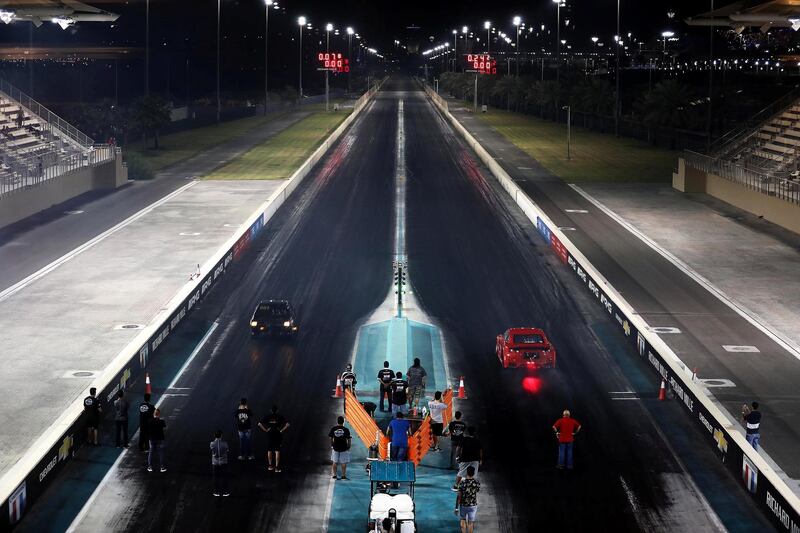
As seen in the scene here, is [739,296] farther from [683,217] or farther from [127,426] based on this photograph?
[127,426]

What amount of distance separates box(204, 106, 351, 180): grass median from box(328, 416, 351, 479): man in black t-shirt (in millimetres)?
48760

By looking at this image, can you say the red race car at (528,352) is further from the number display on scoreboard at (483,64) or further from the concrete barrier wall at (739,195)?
the number display on scoreboard at (483,64)

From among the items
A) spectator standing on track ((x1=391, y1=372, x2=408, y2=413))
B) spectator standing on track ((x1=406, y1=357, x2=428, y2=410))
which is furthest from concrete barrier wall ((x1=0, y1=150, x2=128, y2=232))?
spectator standing on track ((x1=391, y1=372, x2=408, y2=413))

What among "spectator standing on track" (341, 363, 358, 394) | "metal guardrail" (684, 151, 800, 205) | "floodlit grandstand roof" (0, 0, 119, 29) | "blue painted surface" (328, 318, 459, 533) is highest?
"floodlit grandstand roof" (0, 0, 119, 29)

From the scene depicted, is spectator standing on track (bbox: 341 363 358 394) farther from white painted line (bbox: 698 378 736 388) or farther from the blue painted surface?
white painted line (bbox: 698 378 736 388)

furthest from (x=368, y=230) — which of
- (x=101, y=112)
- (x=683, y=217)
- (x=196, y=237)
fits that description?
(x=101, y=112)

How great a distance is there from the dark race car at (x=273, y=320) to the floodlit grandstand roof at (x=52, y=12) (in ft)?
45.2

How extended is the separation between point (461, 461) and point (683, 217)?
36.3 meters

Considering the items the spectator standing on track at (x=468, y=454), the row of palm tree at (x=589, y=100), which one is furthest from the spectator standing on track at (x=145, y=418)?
the row of palm tree at (x=589, y=100)

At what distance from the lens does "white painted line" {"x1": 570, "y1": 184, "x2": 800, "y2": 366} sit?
32750mm

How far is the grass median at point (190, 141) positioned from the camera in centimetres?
8312

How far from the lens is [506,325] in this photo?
3559 centimetres

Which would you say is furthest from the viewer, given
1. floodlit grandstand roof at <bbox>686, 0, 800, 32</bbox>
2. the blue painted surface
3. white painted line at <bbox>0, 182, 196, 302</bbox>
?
white painted line at <bbox>0, 182, 196, 302</bbox>

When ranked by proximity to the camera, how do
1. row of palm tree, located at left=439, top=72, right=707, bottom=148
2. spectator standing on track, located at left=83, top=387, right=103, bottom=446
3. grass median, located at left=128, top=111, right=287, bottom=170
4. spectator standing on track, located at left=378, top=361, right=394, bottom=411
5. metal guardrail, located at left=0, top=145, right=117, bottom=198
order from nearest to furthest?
spectator standing on track, located at left=83, top=387, right=103, bottom=446
spectator standing on track, located at left=378, top=361, right=394, bottom=411
metal guardrail, located at left=0, top=145, right=117, bottom=198
grass median, located at left=128, top=111, right=287, bottom=170
row of palm tree, located at left=439, top=72, right=707, bottom=148
